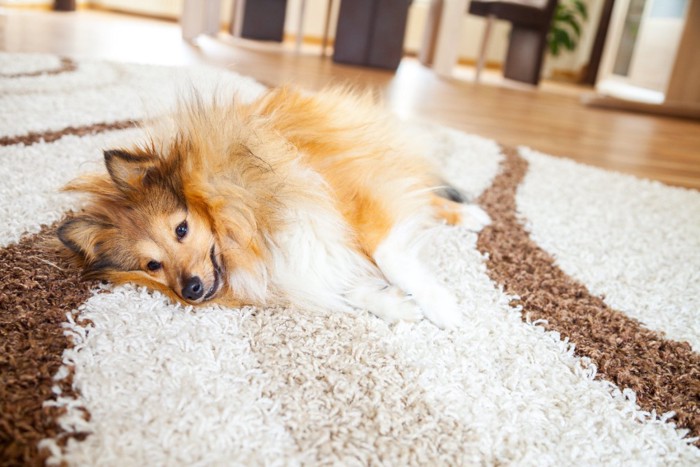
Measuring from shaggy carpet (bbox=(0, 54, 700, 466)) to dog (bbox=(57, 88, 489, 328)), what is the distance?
57 mm

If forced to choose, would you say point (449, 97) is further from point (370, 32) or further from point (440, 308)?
point (440, 308)

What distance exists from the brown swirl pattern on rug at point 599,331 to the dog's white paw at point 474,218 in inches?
1.0

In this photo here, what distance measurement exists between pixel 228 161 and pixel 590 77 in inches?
372

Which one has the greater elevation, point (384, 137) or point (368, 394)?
point (384, 137)

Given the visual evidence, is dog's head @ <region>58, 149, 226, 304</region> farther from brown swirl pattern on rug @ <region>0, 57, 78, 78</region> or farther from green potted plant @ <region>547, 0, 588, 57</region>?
green potted plant @ <region>547, 0, 588, 57</region>

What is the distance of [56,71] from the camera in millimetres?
3207

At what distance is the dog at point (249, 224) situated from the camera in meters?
1.24

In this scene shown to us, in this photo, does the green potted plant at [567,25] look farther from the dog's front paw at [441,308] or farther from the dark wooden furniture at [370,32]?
the dog's front paw at [441,308]

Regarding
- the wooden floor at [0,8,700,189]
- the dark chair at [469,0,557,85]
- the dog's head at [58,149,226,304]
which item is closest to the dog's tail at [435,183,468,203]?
the dog's head at [58,149,226,304]

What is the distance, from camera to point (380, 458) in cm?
83

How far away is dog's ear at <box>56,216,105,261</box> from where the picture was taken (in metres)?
1.25

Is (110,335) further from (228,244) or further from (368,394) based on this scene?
(368,394)

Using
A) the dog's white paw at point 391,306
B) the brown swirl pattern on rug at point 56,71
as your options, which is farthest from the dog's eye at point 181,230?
the brown swirl pattern on rug at point 56,71

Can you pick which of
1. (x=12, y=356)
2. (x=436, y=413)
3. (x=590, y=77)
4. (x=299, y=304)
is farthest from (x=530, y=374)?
(x=590, y=77)
